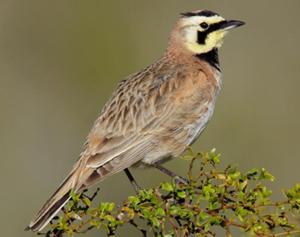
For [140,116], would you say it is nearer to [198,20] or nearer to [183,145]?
[183,145]

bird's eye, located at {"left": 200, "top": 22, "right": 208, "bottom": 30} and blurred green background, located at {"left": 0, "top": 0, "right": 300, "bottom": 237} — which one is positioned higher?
bird's eye, located at {"left": 200, "top": 22, "right": 208, "bottom": 30}

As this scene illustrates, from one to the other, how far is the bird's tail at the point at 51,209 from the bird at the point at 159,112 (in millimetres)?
18

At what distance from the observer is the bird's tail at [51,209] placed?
21.9ft

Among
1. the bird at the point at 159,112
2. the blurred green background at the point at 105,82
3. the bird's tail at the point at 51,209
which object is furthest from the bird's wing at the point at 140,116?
the blurred green background at the point at 105,82

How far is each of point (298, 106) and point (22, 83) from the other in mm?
3469

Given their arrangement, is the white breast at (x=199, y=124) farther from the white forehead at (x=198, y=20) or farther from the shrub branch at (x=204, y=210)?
the shrub branch at (x=204, y=210)

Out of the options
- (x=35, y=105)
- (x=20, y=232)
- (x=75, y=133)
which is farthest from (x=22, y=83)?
(x=20, y=232)

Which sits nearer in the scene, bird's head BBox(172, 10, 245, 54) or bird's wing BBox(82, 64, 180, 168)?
bird's wing BBox(82, 64, 180, 168)

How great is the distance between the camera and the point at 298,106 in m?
12.3

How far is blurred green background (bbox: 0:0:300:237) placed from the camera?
11.3 metres

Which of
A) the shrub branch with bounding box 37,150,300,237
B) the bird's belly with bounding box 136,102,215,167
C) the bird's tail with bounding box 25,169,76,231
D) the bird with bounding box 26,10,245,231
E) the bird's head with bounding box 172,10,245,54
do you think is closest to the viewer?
the shrub branch with bounding box 37,150,300,237

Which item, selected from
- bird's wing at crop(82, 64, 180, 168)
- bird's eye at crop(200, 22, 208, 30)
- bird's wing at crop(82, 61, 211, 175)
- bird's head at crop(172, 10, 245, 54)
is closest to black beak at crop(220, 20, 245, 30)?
bird's head at crop(172, 10, 245, 54)

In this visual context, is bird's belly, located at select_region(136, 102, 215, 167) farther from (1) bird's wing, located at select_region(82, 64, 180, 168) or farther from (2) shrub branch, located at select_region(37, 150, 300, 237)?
(2) shrub branch, located at select_region(37, 150, 300, 237)

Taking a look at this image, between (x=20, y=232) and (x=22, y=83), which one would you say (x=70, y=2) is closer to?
(x=22, y=83)
